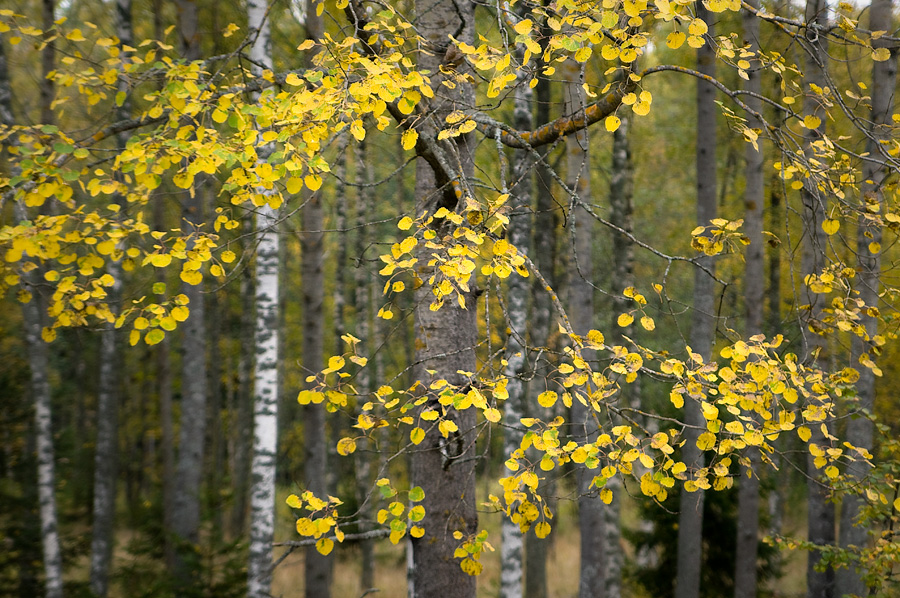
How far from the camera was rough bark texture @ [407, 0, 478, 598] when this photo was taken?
10.7 ft

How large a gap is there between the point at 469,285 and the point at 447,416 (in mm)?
784

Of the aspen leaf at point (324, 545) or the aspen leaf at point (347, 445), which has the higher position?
the aspen leaf at point (347, 445)

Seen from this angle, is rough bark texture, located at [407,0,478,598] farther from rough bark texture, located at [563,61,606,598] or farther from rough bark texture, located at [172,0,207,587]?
rough bark texture, located at [172,0,207,587]

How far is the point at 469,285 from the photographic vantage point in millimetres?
3430

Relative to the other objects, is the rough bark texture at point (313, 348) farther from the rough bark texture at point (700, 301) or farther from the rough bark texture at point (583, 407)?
the rough bark texture at point (700, 301)

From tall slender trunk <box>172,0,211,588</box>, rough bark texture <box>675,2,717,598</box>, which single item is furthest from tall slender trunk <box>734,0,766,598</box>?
tall slender trunk <box>172,0,211,588</box>

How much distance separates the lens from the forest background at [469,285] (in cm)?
240

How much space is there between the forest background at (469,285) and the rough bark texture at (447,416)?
20 millimetres

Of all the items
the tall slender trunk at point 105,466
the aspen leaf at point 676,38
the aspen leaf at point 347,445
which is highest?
the aspen leaf at point 676,38

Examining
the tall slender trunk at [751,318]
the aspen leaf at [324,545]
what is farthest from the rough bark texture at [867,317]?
the aspen leaf at [324,545]

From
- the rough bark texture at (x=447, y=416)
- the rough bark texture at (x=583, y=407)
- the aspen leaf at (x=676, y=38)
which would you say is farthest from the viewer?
the rough bark texture at (x=583, y=407)

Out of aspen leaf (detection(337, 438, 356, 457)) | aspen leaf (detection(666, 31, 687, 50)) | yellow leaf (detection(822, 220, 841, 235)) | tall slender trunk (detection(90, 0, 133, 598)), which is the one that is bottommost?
tall slender trunk (detection(90, 0, 133, 598))

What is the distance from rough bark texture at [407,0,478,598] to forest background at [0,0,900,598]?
2 cm

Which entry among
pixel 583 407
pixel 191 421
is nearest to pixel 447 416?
pixel 583 407
